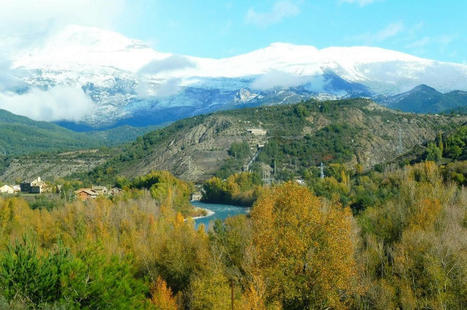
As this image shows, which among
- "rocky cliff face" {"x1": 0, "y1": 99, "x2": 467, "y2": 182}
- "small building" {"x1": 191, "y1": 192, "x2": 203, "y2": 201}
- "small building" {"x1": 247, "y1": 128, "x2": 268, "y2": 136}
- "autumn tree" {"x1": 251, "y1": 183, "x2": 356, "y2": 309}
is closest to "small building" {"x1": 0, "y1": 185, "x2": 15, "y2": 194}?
Result: "rocky cliff face" {"x1": 0, "y1": 99, "x2": 467, "y2": 182}

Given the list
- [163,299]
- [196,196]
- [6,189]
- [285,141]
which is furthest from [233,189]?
[163,299]

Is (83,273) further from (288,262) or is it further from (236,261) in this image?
(236,261)

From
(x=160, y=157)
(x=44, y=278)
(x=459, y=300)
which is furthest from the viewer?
(x=160, y=157)

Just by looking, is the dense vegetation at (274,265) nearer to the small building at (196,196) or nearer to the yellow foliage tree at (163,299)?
the yellow foliage tree at (163,299)

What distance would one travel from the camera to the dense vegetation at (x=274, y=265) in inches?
854

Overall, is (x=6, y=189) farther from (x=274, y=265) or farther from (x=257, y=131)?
(x=274, y=265)

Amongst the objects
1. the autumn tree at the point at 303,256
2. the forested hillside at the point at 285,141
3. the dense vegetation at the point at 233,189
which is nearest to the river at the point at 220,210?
the dense vegetation at the point at 233,189

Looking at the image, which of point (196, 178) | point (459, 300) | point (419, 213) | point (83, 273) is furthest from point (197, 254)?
point (196, 178)

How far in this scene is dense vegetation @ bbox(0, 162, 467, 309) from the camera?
71.2 ft

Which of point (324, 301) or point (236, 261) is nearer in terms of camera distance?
point (324, 301)

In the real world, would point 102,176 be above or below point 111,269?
below

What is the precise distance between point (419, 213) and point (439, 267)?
1311cm

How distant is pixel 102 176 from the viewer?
13325 centimetres

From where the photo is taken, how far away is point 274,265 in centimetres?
2388
